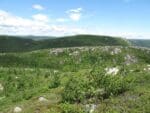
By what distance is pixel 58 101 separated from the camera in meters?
26.7

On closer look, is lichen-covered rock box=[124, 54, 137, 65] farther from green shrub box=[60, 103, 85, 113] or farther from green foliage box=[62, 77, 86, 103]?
green shrub box=[60, 103, 85, 113]

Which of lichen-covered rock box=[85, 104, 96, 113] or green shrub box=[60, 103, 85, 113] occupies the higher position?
green shrub box=[60, 103, 85, 113]

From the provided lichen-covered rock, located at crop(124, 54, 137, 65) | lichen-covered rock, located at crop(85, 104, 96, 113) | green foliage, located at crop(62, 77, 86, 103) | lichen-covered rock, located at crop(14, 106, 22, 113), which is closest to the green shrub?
lichen-covered rock, located at crop(85, 104, 96, 113)

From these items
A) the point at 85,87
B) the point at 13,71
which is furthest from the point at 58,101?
the point at 13,71

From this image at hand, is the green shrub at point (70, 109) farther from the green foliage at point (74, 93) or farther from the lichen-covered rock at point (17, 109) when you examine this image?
the lichen-covered rock at point (17, 109)

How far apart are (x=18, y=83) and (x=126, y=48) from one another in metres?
63.0

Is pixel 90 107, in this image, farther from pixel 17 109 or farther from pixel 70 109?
pixel 17 109

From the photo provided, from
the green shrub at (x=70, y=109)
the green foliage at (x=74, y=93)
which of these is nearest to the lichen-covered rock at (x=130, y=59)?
the green foliage at (x=74, y=93)

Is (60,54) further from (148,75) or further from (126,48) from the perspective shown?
(148,75)

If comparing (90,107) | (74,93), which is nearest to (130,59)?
(74,93)

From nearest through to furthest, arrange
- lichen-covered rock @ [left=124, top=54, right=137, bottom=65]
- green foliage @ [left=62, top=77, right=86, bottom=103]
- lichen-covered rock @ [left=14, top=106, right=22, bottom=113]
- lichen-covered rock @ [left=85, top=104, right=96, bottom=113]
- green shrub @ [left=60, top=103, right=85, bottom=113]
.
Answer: green shrub @ [left=60, top=103, right=85, bottom=113]
lichen-covered rock @ [left=85, top=104, right=96, bottom=113]
green foliage @ [left=62, top=77, right=86, bottom=103]
lichen-covered rock @ [left=14, top=106, right=22, bottom=113]
lichen-covered rock @ [left=124, top=54, right=137, bottom=65]

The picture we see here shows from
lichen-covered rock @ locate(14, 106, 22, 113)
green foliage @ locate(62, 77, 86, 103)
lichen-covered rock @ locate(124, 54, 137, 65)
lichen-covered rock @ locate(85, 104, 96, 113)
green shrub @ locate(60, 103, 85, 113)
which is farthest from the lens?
lichen-covered rock @ locate(124, 54, 137, 65)

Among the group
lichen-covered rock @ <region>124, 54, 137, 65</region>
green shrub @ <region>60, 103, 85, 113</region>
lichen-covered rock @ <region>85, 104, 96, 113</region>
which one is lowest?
lichen-covered rock @ <region>124, 54, 137, 65</region>

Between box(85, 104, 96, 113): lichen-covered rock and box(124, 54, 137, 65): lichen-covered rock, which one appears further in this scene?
box(124, 54, 137, 65): lichen-covered rock
